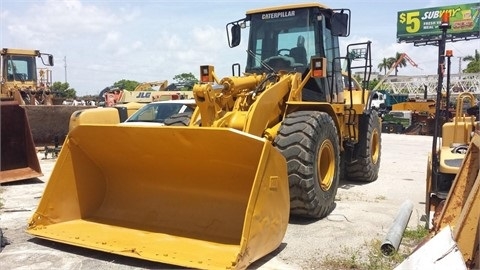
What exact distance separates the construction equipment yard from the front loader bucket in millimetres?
141

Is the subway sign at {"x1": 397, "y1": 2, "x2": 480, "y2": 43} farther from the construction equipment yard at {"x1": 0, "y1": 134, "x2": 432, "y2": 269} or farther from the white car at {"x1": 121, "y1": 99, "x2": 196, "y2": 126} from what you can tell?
the construction equipment yard at {"x1": 0, "y1": 134, "x2": 432, "y2": 269}

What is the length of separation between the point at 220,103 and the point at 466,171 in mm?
2955

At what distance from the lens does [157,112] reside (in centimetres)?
1106

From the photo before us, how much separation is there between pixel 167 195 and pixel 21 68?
15.3 metres

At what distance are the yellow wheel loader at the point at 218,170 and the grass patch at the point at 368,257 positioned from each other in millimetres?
544

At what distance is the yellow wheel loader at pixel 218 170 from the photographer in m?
4.28

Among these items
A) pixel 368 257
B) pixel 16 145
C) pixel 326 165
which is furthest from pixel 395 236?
pixel 16 145

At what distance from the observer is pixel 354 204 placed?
6.80 metres

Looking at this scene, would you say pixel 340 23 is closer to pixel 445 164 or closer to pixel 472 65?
pixel 445 164

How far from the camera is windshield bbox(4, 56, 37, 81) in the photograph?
18062mm

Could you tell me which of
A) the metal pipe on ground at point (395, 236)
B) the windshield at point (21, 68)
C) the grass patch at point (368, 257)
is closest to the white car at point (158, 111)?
the metal pipe on ground at point (395, 236)

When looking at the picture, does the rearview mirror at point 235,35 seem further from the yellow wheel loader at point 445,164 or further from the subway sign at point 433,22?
the subway sign at point 433,22

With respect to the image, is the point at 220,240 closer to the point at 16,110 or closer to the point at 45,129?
the point at 16,110

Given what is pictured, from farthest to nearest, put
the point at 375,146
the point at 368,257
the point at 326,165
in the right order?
the point at 375,146 → the point at 326,165 → the point at 368,257
